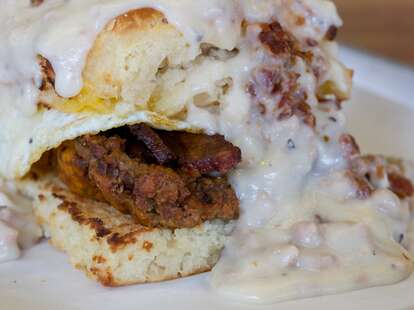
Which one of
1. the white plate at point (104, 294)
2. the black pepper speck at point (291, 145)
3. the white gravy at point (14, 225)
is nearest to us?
the white plate at point (104, 294)

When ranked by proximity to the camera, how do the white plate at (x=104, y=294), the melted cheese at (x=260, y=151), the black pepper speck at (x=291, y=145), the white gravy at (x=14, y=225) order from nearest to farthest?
the white plate at (x=104, y=294) → the melted cheese at (x=260, y=151) → the white gravy at (x=14, y=225) → the black pepper speck at (x=291, y=145)

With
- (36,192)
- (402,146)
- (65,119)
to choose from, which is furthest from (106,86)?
(402,146)

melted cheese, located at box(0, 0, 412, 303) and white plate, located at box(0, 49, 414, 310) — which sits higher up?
melted cheese, located at box(0, 0, 412, 303)

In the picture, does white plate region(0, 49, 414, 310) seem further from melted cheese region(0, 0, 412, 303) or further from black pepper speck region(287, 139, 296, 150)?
black pepper speck region(287, 139, 296, 150)

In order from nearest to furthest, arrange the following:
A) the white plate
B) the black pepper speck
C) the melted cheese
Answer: the white plate < the melted cheese < the black pepper speck

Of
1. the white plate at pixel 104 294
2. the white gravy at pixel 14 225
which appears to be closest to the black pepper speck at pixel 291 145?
the white plate at pixel 104 294

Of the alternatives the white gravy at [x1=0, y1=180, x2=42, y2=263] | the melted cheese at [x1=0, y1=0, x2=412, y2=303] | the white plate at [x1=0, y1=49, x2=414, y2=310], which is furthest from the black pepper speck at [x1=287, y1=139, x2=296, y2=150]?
the white gravy at [x1=0, y1=180, x2=42, y2=263]

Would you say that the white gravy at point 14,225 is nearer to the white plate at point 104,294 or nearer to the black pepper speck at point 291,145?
the white plate at point 104,294

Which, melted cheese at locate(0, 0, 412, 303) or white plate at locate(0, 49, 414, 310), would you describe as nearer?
white plate at locate(0, 49, 414, 310)

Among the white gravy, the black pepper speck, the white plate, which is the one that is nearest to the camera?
the white plate

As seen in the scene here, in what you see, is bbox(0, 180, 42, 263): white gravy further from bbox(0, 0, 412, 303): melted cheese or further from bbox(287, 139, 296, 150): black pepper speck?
bbox(287, 139, 296, 150): black pepper speck
